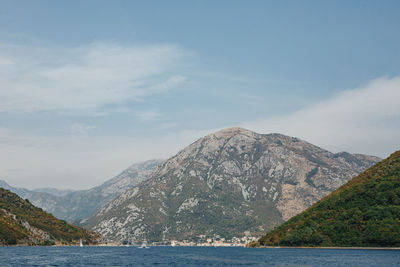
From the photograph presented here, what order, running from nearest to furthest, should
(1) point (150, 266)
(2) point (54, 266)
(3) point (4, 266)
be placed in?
(3) point (4, 266)
(2) point (54, 266)
(1) point (150, 266)

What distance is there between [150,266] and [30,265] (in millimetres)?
45438

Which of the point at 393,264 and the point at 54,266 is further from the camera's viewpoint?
the point at 54,266

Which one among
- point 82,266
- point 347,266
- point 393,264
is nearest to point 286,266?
point 347,266

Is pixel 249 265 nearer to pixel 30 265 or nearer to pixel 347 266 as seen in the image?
pixel 347 266

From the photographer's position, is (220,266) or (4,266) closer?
(4,266)

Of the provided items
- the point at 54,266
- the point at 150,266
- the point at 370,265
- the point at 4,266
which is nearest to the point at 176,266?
the point at 150,266

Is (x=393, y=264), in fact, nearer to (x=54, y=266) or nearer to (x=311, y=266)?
(x=311, y=266)

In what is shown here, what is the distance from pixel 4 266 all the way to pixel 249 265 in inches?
3641

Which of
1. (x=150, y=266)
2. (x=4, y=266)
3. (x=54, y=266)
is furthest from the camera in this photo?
(x=150, y=266)

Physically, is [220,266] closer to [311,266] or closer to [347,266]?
[311,266]

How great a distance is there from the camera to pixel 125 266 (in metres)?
162

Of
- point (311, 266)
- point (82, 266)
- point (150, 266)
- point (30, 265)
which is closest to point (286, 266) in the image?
point (311, 266)

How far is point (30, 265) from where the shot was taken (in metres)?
151

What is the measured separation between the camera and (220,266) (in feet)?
550
